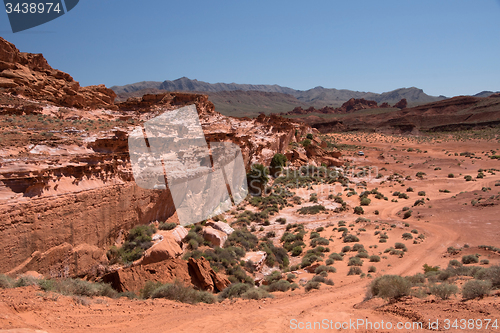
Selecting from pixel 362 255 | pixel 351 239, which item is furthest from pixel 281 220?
pixel 362 255

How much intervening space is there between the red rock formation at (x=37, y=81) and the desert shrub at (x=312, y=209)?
22.4 m

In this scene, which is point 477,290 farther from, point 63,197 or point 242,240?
point 63,197

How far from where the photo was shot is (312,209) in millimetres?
22328

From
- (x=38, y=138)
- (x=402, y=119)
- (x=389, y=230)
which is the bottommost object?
(x=389, y=230)

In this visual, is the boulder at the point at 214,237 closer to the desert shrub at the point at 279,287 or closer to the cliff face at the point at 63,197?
the cliff face at the point at 63,197

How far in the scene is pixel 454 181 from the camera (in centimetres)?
3186

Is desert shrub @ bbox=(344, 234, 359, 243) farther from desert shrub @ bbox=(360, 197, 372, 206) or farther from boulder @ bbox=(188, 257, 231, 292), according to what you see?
boulder @ bbox=(188, 257, 231, 292)

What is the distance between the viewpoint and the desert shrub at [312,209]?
859 inches

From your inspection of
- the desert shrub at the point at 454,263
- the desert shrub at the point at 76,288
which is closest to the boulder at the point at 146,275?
the desert shrub at the point at 76,288

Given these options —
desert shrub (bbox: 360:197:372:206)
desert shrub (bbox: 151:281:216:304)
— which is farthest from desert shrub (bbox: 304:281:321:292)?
desert shrub (bbox: 360:197:372:206)

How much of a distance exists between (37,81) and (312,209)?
26353 mm

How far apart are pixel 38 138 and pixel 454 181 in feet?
125

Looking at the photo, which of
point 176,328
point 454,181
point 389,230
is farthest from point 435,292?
point 454,181

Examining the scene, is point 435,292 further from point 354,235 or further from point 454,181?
point 454,181
